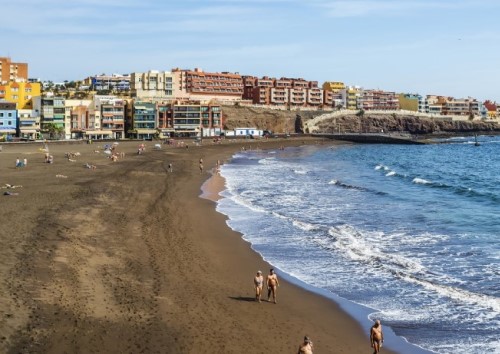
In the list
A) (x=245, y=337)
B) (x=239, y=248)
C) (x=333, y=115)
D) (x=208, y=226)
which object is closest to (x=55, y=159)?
(x=208, y=226)

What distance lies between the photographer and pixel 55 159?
199 feet

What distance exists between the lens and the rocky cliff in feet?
453

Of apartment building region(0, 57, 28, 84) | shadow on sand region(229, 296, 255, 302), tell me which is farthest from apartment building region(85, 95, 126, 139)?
shadow on sand region(229, 296, 255, 302)

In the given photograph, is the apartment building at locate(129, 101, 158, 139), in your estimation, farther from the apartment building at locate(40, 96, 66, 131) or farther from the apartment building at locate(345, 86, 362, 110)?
the apartment building at locate(345, 86, 362, 110)

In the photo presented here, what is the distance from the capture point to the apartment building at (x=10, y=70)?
124 meters

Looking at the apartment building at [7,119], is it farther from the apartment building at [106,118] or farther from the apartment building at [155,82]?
the apartment building at [155,82]

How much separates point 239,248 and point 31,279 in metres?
9.65

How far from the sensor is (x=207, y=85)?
487ft

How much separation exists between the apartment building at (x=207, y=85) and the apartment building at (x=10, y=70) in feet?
112

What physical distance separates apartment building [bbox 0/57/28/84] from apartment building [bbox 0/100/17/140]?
3067cm

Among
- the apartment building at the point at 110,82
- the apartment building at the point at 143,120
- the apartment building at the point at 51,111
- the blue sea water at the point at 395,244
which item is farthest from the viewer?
the apartment building at the point at 110,82

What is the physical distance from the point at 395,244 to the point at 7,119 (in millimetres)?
82968

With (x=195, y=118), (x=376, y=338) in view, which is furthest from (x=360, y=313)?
(x=195, y=118)

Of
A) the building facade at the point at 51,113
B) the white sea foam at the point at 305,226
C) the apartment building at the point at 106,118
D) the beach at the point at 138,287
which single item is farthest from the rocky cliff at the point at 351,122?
the white sea foam at the point at 305,226
